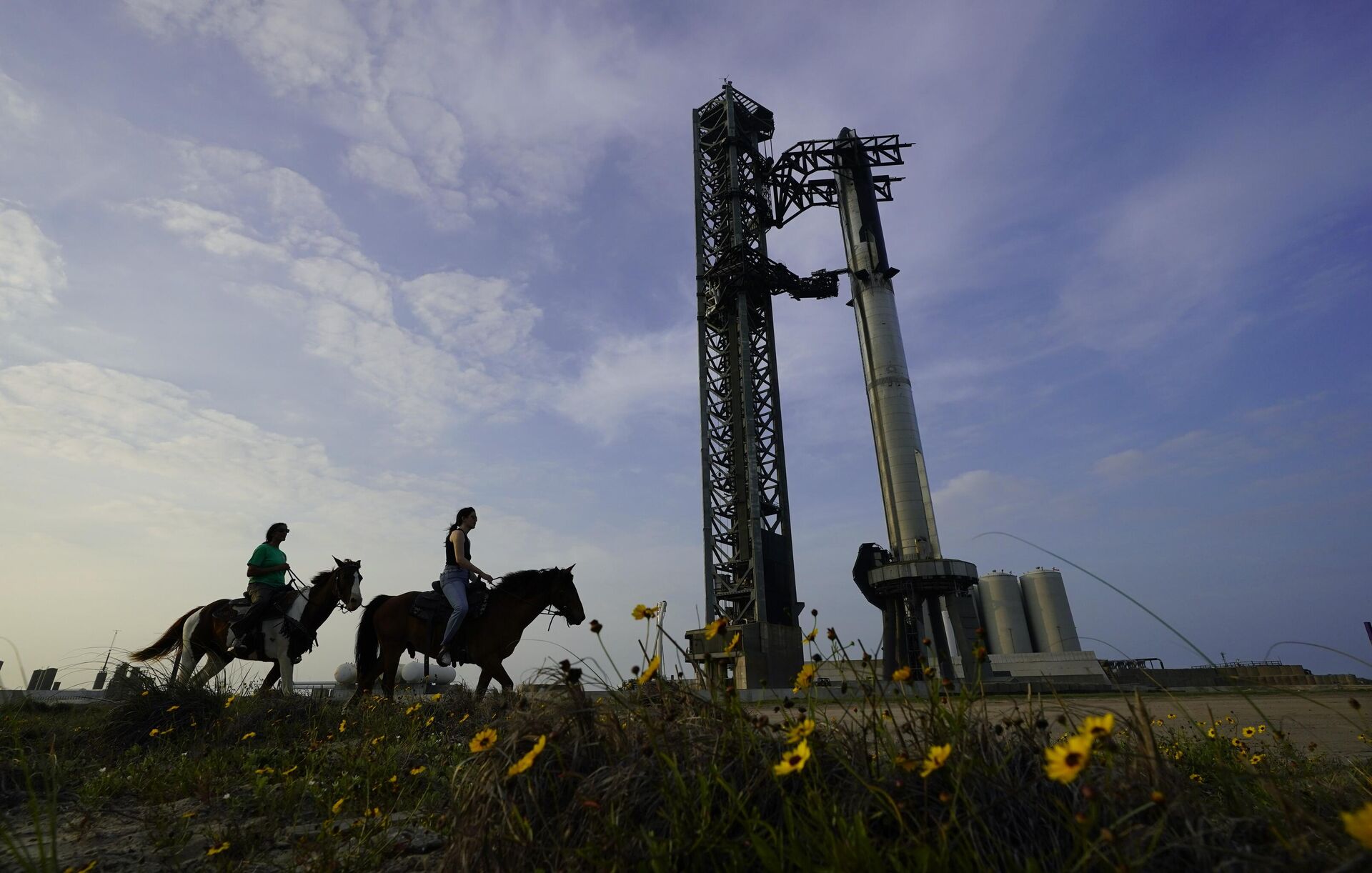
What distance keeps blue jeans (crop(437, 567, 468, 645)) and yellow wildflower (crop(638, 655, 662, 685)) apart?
6.23 m

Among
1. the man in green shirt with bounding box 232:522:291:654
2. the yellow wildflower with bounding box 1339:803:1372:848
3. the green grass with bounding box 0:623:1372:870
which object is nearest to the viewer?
the yellow wildflower with bounding box 1339:803:1372:848

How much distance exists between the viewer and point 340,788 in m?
4.01

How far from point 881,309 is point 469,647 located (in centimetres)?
2816

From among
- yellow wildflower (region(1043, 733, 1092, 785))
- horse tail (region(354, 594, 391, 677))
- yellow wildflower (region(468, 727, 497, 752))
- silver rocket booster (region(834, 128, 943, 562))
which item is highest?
silver rocket booster (region(834, 128, 943, 562))

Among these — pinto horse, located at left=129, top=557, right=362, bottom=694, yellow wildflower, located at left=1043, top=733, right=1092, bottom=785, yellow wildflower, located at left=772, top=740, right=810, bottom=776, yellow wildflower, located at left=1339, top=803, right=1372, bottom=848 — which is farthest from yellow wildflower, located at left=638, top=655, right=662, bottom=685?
pinto horse, located at left=129, top=557, right=362, bottom=694

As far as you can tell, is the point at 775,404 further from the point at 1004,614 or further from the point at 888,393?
the point at 1004,614

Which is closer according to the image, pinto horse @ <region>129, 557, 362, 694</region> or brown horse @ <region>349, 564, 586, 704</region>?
brown horse @ <region>349, 564, 586, 704</region>

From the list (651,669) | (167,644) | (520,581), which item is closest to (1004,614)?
(520,581)

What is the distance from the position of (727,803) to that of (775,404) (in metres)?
31.9

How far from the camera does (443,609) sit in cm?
886

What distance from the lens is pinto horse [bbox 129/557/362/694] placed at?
9992 millimetres

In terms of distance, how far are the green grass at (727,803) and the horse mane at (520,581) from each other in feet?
15.1

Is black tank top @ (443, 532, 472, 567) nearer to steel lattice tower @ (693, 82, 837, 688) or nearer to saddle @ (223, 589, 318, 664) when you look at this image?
saddle @ (223, 589, 318, 664)

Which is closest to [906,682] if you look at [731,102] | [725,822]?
[725,822]
